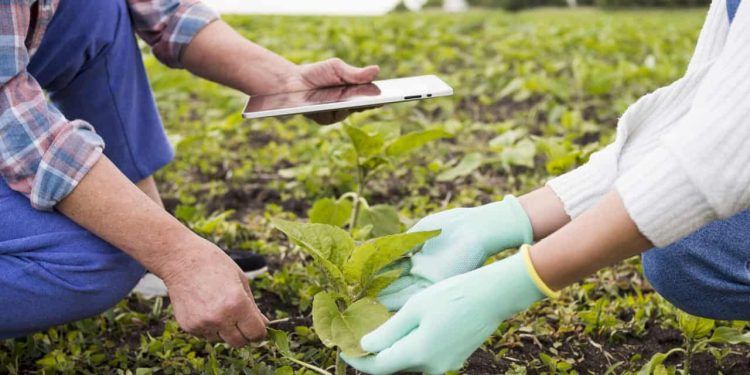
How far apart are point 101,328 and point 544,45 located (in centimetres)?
314

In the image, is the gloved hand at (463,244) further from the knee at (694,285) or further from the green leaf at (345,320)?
the knee at (694,285)

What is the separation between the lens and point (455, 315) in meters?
1.29

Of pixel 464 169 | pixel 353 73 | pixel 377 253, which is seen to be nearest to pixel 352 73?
pixel 353 73

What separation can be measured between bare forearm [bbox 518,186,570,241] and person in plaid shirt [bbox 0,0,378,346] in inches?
19.0

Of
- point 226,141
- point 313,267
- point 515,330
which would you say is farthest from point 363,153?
point 226,141

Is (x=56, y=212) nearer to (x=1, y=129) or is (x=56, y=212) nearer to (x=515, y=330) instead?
(x=1, y=129)

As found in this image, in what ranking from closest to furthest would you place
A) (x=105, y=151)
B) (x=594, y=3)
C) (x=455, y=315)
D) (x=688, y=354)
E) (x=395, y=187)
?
(x=455, y=315) < (x=688, y=354) < (x=105, y=151) < (x=395, y=187) < (x=594, y=3)

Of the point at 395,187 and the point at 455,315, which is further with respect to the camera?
the point at 395,187

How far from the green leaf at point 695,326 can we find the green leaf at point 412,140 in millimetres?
640

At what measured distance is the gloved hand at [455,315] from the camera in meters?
1.27

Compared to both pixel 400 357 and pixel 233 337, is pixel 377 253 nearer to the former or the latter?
pixel 400 357

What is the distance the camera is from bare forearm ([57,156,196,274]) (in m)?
1.49

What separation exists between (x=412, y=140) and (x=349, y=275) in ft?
2.12

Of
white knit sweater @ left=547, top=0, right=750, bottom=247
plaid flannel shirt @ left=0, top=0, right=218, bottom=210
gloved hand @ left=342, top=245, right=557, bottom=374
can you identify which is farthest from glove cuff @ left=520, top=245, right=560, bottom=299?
plaid flannel shirt @ left=0, top=0, right=218, bottom=210
